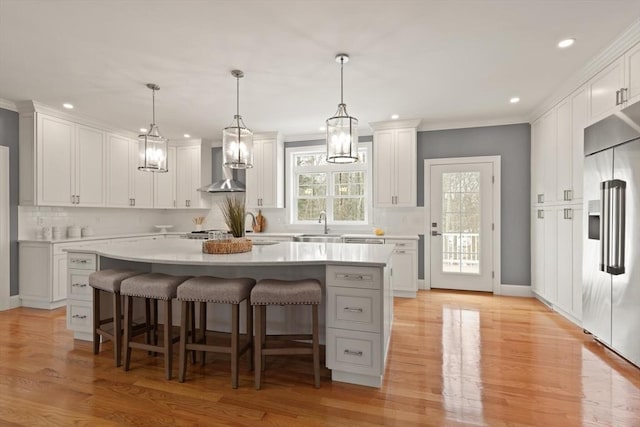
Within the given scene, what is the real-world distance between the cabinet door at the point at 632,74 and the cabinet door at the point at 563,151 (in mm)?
973

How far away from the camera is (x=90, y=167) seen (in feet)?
16.0

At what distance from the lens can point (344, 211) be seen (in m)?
5.66

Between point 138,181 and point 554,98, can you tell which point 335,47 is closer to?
point 554,98

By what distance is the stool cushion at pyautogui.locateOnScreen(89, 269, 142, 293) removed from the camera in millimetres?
Result: 2588

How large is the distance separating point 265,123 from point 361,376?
396cm

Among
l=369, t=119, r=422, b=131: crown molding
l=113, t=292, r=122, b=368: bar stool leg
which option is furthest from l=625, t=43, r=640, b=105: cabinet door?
l=113, t=292, r=122, b=368: bar stool leg

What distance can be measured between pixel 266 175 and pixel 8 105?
136 inches

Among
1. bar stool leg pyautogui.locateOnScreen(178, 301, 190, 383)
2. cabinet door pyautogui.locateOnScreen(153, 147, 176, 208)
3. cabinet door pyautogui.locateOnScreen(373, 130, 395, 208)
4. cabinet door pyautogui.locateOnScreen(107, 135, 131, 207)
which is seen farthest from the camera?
cabinet door pyautogui.locateOnScreen(153, 147, 176, 208)

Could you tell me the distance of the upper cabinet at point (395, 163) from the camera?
4930mm

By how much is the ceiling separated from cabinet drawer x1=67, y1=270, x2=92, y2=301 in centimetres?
199

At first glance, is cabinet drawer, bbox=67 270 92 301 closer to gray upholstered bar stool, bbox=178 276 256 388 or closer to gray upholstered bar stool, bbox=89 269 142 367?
gray upholstered bar stool, bbox=89 269 142 367

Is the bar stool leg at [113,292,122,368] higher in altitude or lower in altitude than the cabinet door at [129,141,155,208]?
lower

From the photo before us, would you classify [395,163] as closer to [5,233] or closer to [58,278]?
[58,278]

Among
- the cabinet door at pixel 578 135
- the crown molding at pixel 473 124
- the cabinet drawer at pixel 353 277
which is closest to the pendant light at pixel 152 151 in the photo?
the cabinet drawer at pixel 353 277
